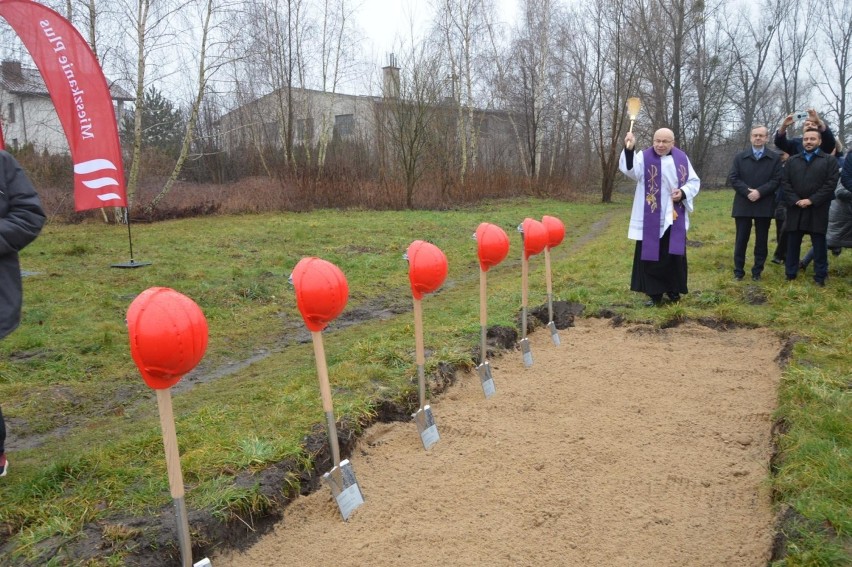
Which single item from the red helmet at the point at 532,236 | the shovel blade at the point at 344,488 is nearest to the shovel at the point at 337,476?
the shovel blade at the point at 344,488

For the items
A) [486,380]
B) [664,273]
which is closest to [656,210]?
[664,273]

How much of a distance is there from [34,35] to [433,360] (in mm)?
7343

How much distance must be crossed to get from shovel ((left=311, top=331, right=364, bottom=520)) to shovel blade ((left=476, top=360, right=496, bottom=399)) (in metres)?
1.71

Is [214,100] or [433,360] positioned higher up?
[214,100]

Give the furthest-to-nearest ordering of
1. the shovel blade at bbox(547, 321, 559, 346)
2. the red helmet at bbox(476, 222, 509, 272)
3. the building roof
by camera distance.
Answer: the building roof → the shovel blade at bbox(547, 321, 559, 346) → the red helmet at bbox(476, 222, 509, 272)

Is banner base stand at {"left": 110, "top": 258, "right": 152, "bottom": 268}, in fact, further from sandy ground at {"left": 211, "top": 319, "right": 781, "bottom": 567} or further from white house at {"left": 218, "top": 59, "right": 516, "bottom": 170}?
white house at {"left": 218, "top": 59, "right": 516, "bottom": 170}

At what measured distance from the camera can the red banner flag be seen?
28.3ft

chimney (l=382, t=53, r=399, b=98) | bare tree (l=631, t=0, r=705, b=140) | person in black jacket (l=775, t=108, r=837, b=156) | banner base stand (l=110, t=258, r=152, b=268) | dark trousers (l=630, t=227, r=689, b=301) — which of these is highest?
bare tree (l=631, t=0, r=705, b=140)

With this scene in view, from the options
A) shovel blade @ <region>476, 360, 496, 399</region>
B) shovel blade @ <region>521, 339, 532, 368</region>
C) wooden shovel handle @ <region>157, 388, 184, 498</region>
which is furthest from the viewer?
shovel blade @ <region>521, 339, 532, 368</region>

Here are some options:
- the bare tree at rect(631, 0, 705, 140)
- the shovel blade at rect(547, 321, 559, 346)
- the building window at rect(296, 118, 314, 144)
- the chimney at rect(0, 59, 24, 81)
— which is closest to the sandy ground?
the shovel blade at rect(547, 321, 559, 346)

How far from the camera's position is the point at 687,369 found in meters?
5.32

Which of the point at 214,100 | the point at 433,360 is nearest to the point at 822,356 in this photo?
the point at 433,360

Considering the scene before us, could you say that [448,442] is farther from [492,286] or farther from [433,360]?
[492,286]

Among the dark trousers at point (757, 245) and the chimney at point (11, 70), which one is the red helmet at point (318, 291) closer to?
the dark trousers at point (757, 245)
